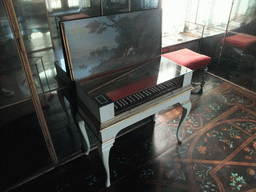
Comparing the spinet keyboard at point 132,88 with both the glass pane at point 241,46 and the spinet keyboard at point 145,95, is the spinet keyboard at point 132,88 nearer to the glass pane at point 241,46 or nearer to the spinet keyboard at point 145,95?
the spinet keyboard at point 145,95

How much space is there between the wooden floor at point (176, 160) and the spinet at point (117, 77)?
29 cm

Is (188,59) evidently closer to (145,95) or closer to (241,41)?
(241,41)

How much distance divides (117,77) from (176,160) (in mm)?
1022

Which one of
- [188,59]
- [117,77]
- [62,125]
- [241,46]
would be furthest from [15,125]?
[241,46]

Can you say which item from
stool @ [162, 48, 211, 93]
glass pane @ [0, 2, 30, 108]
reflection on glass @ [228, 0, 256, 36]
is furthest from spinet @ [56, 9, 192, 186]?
reflection on glass @ [228, 0, 256, 36]

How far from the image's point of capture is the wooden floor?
1853 millimetres

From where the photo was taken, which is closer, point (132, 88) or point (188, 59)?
point (132, 88)

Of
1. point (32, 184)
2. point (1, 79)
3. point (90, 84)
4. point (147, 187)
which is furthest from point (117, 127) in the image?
point (32, 184)

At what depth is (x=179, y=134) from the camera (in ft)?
7.69

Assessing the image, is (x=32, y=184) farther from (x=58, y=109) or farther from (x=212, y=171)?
(x=212, y=171)

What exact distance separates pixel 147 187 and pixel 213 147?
861 millimetres

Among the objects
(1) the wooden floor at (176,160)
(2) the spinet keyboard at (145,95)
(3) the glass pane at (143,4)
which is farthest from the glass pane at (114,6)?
(1) the wooden floor at (176,160)

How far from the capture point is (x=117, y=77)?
1.74 meters

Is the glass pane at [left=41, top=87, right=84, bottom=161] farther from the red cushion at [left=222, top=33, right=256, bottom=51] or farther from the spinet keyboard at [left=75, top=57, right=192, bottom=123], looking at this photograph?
the red cushion at [left=222, top=33, right=256, bottom=51]
